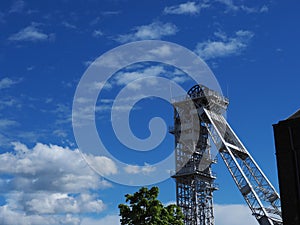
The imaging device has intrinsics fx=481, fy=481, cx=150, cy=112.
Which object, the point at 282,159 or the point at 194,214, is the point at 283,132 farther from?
the point at 194,214

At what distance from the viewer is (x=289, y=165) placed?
805 inches

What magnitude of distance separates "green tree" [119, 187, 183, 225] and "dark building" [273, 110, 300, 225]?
24.1m

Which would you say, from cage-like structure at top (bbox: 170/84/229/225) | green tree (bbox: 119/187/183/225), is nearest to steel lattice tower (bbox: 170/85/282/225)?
cage-like structure at top (bbox: 170/84/229/225)

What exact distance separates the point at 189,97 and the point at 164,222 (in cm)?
3618

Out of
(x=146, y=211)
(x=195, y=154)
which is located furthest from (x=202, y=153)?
(x=146, y=211)

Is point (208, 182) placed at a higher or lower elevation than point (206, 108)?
lower

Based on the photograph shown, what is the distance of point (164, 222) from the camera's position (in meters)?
43.6

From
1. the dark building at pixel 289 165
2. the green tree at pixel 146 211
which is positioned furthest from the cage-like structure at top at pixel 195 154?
the dark building at pixel 289 165

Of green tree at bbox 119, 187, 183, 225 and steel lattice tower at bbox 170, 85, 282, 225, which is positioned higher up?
steel lattice tower at bbox 170, 85, 282, 225

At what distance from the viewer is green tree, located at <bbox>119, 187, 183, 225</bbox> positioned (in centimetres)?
4356

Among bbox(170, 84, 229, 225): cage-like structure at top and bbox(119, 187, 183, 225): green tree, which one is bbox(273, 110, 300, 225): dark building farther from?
bbox(170, 84, 229, 225): cage-like structure at top

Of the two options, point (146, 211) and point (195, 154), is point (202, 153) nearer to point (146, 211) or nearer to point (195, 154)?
point (195, 154)

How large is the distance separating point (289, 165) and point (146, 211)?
25.3m

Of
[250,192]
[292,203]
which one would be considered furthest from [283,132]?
[250,192]
